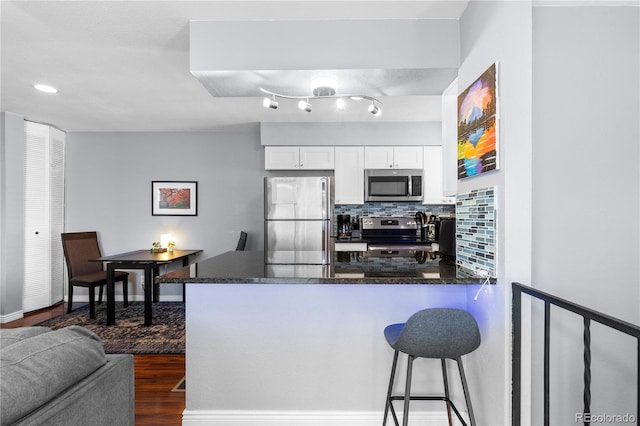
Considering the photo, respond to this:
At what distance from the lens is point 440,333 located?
4.74ft

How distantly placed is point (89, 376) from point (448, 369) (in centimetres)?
172

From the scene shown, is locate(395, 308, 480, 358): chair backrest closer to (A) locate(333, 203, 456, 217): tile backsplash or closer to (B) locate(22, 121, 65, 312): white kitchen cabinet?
(A) locate(333, 203, 456, 217): tile backsplash

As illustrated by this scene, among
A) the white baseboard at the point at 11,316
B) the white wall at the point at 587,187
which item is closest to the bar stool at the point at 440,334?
the white wall at the point at 587,187

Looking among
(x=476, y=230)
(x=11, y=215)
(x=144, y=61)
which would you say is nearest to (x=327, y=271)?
(x=476, y=230)

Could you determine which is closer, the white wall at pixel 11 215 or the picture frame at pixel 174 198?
the white wall at pixel 11 215

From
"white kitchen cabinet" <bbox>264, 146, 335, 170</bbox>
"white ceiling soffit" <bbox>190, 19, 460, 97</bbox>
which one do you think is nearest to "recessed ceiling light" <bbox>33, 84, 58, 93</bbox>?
"white ceiling soffit" <bbox>190, 19, 460, 97</bbox>

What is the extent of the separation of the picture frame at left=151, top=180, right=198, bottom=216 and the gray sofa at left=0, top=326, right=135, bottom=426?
12.8 feet

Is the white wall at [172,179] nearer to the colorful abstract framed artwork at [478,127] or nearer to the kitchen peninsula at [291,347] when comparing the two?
the kitchen peninsula at [291,347]

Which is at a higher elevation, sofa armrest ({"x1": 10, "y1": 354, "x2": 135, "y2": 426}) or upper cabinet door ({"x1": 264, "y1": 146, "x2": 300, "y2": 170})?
upper cabinet door ({"x1": 264, "y1": 146, "x2": 300, "y2": 170})

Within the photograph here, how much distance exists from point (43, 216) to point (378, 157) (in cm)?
427

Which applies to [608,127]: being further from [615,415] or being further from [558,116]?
[615,415]

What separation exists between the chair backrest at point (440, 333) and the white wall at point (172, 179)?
144 inches

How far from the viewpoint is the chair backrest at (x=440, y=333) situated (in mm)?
1443

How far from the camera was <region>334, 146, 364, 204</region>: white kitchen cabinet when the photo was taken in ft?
14.5
